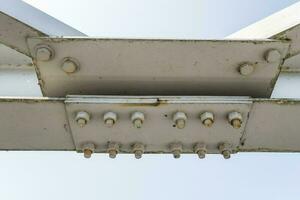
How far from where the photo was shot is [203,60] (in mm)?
2695

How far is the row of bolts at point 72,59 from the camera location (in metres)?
2.60

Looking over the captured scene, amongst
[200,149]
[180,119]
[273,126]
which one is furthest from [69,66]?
[273,126]

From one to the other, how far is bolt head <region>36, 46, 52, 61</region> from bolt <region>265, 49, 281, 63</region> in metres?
1.31

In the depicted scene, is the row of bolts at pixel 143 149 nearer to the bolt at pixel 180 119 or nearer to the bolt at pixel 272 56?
the bolt at pixel 180 119

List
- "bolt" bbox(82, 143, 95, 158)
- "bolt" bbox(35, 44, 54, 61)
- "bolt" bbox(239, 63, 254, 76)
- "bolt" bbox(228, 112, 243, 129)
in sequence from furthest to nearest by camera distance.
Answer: "bolt" bbox(82, 143, 95, 158) < "bolt" bbox(228, 112, 243, 129) < "bolt" bbox(239, 63, 254, 76) < "bolt" bbox(35, 44, 54, 61)

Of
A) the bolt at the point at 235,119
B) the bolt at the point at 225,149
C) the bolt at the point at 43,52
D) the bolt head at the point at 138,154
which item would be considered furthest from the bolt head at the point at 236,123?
the bolt at the point at 43,52

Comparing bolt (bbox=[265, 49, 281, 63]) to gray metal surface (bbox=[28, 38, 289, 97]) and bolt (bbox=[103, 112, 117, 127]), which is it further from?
bolt (bbox=[103, 112, 117, 127])

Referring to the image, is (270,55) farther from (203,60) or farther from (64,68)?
(64,68)

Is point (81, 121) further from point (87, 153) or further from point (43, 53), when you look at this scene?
point (43, 53)

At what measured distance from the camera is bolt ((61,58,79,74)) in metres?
2.68

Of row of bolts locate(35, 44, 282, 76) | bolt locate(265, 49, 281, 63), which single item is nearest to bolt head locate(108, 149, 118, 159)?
row of bolts locate(35, 44, 282, 76)

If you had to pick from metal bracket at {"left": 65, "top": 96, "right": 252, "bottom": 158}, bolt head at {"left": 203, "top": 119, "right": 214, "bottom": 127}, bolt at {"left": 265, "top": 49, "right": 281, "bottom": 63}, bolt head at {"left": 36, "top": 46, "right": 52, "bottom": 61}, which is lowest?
bolt head at {"left": 203, "top": 119, "right": 214, "bottom": 127}

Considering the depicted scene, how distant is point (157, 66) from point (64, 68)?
572 mm

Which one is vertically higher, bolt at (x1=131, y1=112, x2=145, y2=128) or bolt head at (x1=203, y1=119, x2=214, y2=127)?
bolt at (x1=131, y1=112, x2=145, y2=128)
